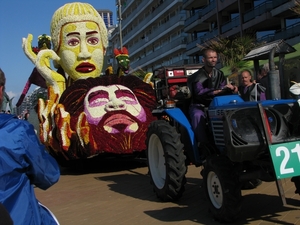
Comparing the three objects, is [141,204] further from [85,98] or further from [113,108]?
[85,98]

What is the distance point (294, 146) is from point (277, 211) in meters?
1.22

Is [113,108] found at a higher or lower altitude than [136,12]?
lower

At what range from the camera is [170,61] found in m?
59.2

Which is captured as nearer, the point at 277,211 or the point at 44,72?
the point at 277,211

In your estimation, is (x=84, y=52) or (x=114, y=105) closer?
(x=114, y=105)

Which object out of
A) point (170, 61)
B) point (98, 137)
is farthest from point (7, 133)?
point (170, 61)

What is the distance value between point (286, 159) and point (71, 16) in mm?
7806

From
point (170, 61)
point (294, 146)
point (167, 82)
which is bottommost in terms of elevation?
point (294, 146)

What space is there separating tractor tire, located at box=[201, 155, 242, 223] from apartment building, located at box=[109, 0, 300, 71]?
20.5 m

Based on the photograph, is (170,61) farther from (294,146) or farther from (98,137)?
(294,146)

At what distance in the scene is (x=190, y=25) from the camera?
48.5m

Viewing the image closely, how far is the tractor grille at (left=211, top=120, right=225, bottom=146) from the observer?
16.4 ft

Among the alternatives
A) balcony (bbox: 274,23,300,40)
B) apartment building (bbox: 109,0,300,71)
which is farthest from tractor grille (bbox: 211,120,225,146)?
balcony (bbox: 274,23,300,40)

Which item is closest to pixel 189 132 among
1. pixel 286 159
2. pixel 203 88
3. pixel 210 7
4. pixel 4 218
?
pixel 203 88
